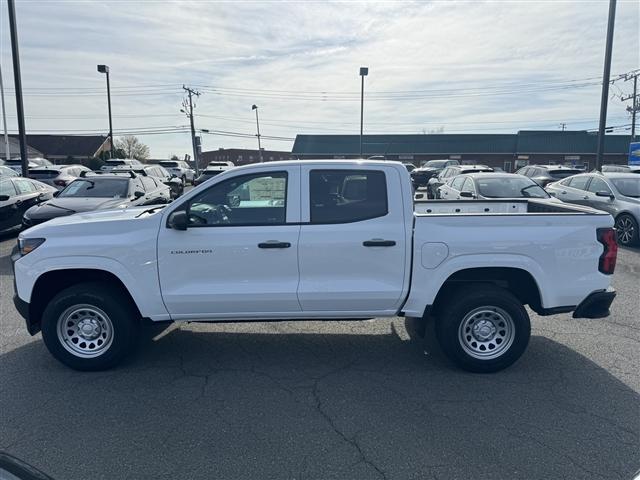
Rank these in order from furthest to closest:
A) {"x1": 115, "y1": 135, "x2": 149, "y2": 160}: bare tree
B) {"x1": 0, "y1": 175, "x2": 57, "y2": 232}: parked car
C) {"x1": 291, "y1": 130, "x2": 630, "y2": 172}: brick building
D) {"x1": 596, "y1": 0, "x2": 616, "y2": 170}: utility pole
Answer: {"x1": 115, "y1": 135, "x2": 149, "y2": 160}: bare tree → {"x1": 291, "y1": 130, "x2": 630, "y2": 172}: brick building → {"x1": 596, "y1": 0, "x2": 616, "y2": 170}: utility pole → {"x1": 0, "y1": 175, "x2": 57, "y2": 232}: parked car

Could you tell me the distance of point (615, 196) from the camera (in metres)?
10.6

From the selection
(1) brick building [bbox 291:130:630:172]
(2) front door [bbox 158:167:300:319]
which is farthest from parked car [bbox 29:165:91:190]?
(1) brick building [bbox 291:130:630:172]

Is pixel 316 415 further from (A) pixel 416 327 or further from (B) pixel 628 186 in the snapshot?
(B) pixel 628 186

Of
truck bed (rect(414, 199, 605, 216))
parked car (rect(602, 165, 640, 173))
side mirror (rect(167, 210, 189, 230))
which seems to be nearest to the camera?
side mirror (rect(167, 210, 189, 230))

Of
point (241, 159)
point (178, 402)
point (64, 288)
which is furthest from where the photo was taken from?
point (241, 159)

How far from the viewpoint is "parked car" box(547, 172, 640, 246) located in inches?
398

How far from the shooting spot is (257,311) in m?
4.26

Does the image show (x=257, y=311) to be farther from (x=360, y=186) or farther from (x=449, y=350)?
(x=449, y=350)

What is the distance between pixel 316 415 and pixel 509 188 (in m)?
9.15

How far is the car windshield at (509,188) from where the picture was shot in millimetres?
10648

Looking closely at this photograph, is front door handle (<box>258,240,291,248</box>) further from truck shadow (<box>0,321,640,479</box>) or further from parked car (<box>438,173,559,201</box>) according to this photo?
parked car (<box>438,173,559,201</box>)

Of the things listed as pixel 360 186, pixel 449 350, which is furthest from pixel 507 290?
pixel 360 186

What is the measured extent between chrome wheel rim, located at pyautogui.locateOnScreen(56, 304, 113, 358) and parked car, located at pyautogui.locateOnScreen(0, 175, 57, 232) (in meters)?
7.90

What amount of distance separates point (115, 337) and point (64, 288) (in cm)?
78
